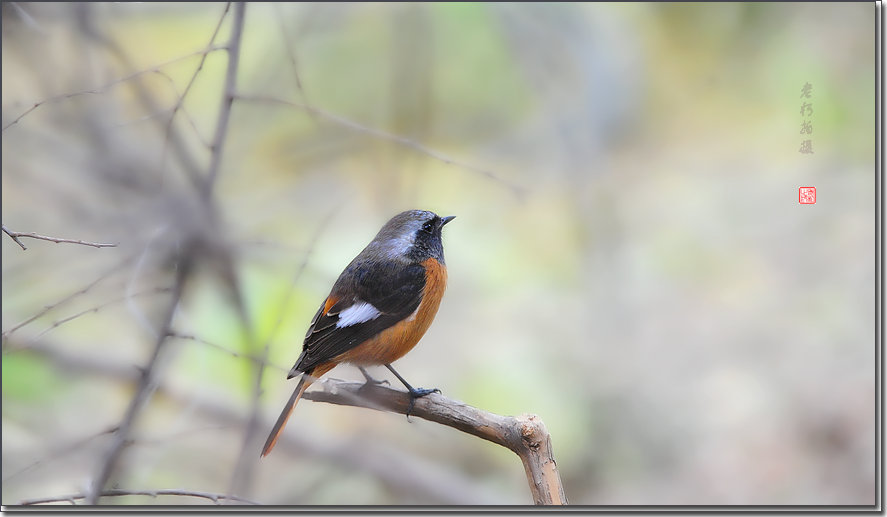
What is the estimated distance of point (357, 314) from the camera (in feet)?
6.29

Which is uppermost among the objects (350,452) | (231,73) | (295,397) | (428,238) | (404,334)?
(231,73)

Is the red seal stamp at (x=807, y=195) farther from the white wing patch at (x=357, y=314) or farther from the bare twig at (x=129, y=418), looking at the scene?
the bare twig at (x=129, y=418)

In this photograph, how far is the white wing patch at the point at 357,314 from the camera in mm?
1907

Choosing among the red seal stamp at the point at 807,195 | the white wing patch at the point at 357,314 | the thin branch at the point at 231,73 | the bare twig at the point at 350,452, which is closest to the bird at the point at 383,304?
the white wing patch at the point at 357,314

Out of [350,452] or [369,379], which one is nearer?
[369,379]

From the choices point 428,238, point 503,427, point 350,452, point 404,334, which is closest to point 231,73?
point 428,238

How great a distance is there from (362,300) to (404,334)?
144 millimetres

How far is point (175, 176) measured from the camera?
2971 millimetres

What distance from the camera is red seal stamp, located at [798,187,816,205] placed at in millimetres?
2628

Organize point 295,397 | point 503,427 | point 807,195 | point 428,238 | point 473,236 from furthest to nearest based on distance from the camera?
point 473,236 → point 807,195 → point 428,238 → point 295,397 → point 503,427

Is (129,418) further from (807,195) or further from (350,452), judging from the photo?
(807,195)

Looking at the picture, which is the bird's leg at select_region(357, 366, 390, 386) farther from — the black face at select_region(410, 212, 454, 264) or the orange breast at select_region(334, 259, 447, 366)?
the black face at select_region(410, 212, 454, 264)

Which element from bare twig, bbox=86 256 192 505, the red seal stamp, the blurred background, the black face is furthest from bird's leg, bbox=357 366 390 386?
the red seal stamp

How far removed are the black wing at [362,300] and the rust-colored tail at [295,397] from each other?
3 centimetres
